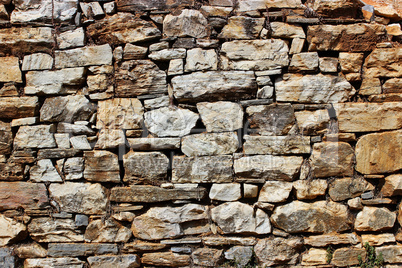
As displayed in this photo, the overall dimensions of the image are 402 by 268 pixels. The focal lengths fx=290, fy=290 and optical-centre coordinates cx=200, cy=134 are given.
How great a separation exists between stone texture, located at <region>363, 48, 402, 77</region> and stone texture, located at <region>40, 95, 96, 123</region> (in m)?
2.71

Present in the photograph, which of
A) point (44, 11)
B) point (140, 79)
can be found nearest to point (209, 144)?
point (140, 79)

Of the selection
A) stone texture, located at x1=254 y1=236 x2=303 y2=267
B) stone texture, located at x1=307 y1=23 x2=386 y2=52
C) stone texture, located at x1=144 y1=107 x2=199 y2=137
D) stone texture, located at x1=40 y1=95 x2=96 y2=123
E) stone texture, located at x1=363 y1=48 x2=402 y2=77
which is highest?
stone texture, located at x1=307 y1=23 x2=386 y2=52

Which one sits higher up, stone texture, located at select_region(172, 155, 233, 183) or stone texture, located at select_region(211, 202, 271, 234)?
stone texture, located at select_region(172, 155, 233, 183)

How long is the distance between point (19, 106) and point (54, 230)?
4.17 ft

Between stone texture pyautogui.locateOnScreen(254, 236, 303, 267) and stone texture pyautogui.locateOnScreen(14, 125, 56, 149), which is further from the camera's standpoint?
stone texture pyautogui.locateOnScreen(14, 125, 56, 149)

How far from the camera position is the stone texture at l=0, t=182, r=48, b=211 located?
2840 millimetres

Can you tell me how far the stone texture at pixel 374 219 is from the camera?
8.87ft

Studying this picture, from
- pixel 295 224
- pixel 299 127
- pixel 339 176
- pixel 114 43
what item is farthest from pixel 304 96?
pixel 114 43

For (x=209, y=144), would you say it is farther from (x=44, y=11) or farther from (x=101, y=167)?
(x=44, y=11)

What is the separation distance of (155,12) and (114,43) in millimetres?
504

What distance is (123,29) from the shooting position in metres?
2.83

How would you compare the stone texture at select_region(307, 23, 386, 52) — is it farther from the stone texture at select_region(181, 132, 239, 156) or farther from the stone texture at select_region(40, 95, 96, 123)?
the stone texture at select_region(40, 95, 96, 123)

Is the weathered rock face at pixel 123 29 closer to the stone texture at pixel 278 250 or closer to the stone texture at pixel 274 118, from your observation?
the stone texture at pixel 274 118

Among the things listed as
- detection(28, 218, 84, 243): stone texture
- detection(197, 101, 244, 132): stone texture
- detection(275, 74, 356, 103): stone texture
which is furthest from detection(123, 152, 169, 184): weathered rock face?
detection(275, 74, 356, 103): stone texture
